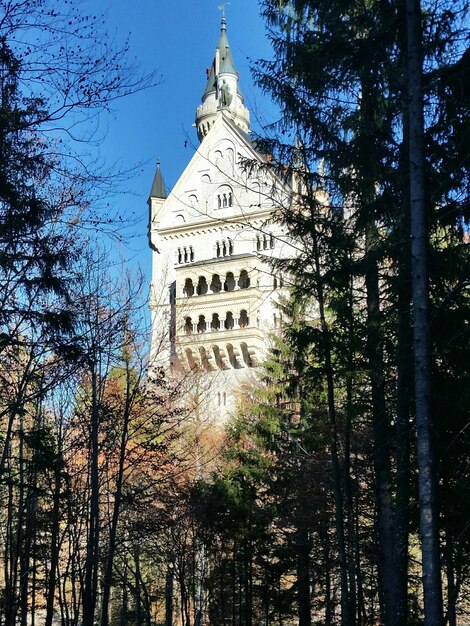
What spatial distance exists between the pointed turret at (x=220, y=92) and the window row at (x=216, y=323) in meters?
19.5

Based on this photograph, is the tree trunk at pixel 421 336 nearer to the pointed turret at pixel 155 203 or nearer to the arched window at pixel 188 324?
the arched window at pixel 188 324

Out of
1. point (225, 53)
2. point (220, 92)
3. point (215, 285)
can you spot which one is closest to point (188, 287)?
point (215, 285)

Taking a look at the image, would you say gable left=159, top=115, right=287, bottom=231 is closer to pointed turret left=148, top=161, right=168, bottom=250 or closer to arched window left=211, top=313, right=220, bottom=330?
Answer: pointed turret left=148, top=161, right=168, bottom=250

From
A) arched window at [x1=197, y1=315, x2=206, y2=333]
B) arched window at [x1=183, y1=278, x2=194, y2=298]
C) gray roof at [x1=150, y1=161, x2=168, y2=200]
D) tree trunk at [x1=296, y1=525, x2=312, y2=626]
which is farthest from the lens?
gray roof at [x1=150, y1=161, x2=168, y2=200]

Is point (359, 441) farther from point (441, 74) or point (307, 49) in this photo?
point (441, 74)

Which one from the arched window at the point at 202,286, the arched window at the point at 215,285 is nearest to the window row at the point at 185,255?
the arched window at the point at 202,286

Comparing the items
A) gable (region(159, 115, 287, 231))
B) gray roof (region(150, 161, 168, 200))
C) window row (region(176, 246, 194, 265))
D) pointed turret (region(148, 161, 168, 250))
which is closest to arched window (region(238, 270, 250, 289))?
gable (region(159, 115, 287, 231))

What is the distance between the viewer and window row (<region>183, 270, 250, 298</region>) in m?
49.4

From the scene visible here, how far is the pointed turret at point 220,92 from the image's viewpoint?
62500mm

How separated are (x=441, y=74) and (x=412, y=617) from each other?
475 inches

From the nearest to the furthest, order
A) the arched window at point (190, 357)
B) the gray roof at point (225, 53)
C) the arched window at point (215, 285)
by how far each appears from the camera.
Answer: the arched window at point (190, 357), the arched window at point (215, 285), the gray roof at point (225, 53)

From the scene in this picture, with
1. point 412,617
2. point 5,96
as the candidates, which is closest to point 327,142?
point 5,96

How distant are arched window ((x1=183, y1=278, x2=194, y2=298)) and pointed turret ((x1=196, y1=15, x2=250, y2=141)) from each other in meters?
Answer: 17.1

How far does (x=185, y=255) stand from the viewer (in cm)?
5312
